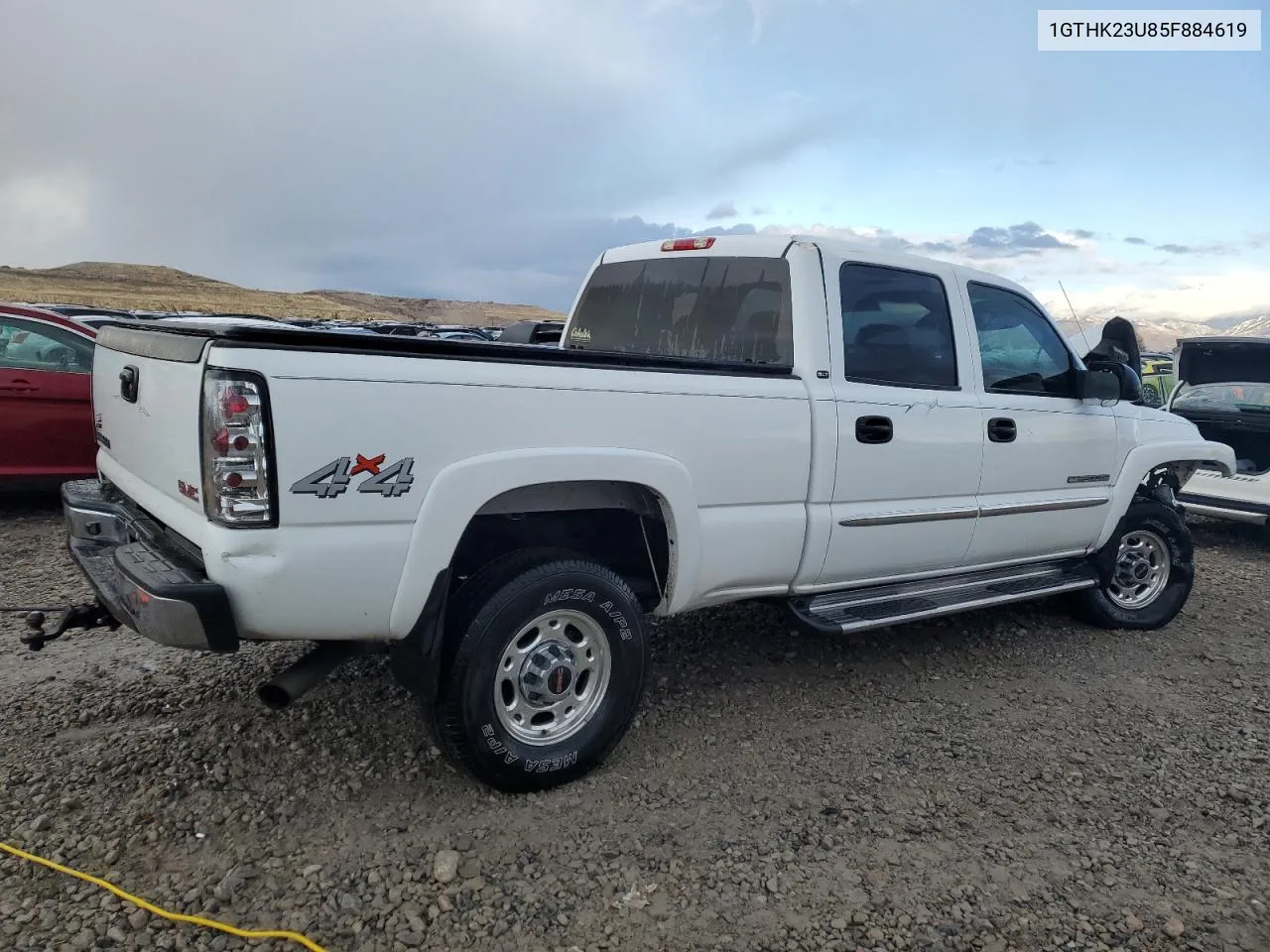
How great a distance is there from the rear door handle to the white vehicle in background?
5021 millimetres

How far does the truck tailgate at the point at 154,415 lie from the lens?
2.73 metres

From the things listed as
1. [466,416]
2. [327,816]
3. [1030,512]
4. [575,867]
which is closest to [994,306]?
[1030,512]

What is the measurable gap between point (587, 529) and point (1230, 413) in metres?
7.38

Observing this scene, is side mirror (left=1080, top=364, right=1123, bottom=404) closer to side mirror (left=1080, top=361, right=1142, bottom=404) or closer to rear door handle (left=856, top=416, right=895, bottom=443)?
side mirror (left=1080, top=361, right=1142, bottom=404)

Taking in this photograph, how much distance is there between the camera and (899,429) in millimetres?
4066

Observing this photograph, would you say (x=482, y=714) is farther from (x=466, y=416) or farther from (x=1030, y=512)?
(x=1030, y=512)

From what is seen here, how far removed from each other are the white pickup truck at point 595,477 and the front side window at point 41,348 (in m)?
3.98

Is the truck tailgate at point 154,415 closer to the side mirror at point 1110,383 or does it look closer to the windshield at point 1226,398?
the side mirror at point 1110,383

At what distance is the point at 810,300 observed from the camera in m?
3.91

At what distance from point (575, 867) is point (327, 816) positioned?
2.89 ft

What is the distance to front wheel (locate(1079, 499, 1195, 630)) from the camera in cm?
550

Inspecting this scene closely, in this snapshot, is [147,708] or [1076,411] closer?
[147,708]

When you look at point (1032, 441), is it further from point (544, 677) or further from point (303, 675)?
point (303, 675)

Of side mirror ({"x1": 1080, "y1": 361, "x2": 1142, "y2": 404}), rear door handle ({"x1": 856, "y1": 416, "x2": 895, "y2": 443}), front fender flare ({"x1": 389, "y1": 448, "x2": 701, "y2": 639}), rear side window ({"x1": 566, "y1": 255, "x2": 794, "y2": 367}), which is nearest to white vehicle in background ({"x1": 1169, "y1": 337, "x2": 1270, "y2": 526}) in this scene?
side mirror ({"x1": 1080, "y1": 361, "x2": 1142, "y2": 404})
